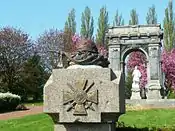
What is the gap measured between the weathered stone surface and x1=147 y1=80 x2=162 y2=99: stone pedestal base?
1062 inches

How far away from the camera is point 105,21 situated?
6003 centimetres

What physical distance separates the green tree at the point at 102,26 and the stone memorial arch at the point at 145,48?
2351 centimetres

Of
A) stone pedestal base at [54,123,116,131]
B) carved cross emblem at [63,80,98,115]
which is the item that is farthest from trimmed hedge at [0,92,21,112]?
carved cross emblem at [63,80,98,115]

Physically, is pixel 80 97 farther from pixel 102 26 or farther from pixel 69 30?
pixel 102 26

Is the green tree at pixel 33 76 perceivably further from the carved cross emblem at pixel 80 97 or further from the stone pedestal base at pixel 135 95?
the carved cross emblem at pixel 80 97

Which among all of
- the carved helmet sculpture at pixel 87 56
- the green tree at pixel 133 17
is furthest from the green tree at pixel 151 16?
the carved helmet sculpture at pixel 87 56

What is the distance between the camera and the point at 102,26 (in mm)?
59656

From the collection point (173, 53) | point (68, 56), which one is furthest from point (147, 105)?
point (173, 53)

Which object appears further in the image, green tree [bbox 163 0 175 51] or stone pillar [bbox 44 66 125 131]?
green tree [bbox 163 0 175 51]

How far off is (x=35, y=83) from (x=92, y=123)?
41.3 m

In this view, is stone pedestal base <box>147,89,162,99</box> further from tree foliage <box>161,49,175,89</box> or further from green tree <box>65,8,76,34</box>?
green tree <box>65,8,76,34</box>

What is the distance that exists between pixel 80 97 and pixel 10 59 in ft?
128

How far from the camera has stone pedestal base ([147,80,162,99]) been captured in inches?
1337

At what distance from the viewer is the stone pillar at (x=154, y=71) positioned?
112ft
